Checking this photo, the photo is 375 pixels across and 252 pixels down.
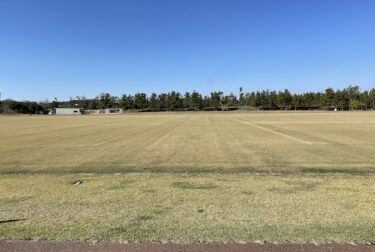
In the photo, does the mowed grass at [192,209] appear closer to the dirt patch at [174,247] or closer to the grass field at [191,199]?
the grass field at [191,199]

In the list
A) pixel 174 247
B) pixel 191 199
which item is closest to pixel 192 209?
pixel 191 199

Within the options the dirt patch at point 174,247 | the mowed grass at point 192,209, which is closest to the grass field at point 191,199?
the mowed grass at point 192,209

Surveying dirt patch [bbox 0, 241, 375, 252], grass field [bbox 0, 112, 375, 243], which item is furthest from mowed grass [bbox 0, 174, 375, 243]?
dirt patch [bbox 0, 241, 375, 252]

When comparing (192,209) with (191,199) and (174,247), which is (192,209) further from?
(174,247)

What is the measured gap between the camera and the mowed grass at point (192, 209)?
659 centimetres

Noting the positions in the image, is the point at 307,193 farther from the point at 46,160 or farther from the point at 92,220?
the point at 46,160

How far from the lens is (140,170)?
1408 cm

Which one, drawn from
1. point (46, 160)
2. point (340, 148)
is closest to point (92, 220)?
point (46, 160)

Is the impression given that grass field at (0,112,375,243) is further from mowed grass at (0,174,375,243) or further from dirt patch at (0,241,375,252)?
dirt patch at (0,241,375,252)

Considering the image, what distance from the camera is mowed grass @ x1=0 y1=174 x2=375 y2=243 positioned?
6.59 metres

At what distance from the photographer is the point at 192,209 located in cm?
823

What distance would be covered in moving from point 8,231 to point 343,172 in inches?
400

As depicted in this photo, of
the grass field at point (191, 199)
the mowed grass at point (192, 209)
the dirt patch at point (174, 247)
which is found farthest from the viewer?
the grass field at point (191, 199)

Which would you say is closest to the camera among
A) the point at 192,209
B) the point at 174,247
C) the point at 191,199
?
the point at 174,247
